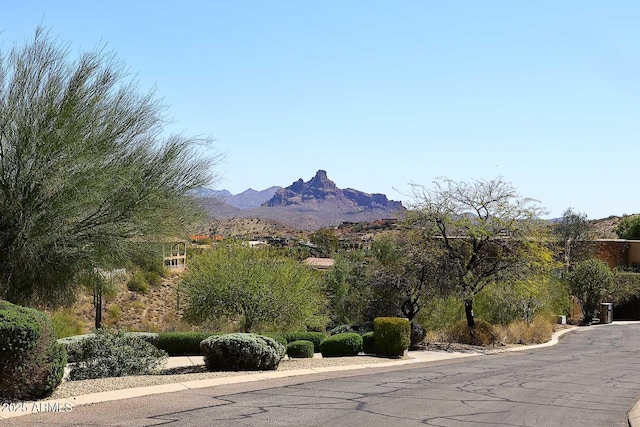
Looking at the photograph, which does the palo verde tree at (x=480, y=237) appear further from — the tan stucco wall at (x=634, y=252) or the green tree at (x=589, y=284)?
the tan stucco wall at (x=634, y=252)

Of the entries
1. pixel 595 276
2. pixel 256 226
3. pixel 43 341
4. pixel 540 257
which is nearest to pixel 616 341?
pixel 540 257

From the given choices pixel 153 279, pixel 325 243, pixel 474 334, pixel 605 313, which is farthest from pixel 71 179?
pixel 325 243

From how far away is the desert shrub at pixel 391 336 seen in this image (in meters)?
22.2

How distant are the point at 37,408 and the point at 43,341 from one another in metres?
1.25

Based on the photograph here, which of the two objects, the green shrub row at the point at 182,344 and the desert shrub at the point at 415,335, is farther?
the desert shrub at the point at 415,335

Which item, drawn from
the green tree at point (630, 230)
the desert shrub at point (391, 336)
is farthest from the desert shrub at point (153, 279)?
the green tree at point (630, 230)

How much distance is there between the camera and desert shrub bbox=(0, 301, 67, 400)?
33.8ft

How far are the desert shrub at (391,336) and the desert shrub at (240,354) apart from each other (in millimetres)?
6463

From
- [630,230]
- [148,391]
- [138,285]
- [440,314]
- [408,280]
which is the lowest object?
[440,314]

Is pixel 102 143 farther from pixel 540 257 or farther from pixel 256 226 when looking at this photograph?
pixel 256 226

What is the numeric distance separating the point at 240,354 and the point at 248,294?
10.6 meters

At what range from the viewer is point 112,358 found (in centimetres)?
1534

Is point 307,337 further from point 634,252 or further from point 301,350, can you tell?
point 634,252

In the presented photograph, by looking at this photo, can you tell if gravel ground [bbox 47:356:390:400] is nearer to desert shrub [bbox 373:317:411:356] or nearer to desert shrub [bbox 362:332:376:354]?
desert shrub [bbox 373:317:411:356]
